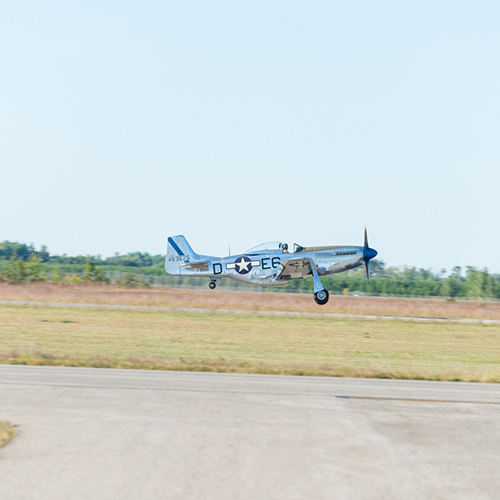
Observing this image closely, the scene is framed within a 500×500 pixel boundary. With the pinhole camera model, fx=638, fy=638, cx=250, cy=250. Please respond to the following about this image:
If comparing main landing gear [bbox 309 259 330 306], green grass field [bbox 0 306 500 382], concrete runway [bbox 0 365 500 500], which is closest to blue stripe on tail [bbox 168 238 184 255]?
green grass field [bbox 0 306 500 382]

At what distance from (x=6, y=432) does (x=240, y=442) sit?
3.48 m

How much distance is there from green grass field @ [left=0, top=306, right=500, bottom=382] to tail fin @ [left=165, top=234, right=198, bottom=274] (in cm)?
386

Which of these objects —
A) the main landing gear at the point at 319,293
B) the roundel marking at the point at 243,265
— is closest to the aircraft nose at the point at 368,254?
the main landing gear at the point at 319,293

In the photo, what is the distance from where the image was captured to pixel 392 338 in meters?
31.1

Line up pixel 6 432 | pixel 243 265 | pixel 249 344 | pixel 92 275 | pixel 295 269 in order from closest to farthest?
pixel 6 432 < pixel 249 344 < pixel 295 269 < pixel 243 265 < pixel 92 275

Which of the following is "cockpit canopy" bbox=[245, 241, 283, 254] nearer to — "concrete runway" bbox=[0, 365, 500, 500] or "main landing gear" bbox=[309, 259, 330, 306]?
"main landing gear" bbox=[309, 259, 330, 306]

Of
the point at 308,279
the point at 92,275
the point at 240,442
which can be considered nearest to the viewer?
the point at 240,442

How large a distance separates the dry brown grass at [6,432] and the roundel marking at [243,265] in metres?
27.5

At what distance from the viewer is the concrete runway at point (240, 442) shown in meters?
7.28

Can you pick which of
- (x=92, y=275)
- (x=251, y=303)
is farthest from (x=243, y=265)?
(x=92, y=275)

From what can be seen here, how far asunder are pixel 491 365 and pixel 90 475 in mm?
18480

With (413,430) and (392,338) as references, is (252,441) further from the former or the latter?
(392,338)

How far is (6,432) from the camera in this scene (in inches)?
372

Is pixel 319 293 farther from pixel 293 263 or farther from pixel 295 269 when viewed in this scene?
pixel 293 263
